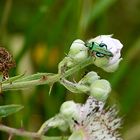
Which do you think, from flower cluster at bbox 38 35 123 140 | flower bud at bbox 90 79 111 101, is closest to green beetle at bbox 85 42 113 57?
flower cluster at bbox 38 35 123 140

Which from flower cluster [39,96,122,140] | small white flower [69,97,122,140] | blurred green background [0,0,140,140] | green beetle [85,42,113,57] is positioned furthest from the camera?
blurred green background [0,0,140,140]

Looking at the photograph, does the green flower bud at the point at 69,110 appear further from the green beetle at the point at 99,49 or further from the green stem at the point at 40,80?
the green beetle at the point at 99,49

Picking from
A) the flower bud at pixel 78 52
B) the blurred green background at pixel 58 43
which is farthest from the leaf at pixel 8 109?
the blurred green background at pixel 58 43

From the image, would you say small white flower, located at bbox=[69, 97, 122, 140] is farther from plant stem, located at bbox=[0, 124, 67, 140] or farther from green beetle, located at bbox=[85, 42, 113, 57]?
green beetle, located at bbox=[85, 42, 113, 57]

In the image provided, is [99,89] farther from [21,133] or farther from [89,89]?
[21,133]

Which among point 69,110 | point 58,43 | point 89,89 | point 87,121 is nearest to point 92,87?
point 89,89

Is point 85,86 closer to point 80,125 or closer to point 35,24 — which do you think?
point 80,125
